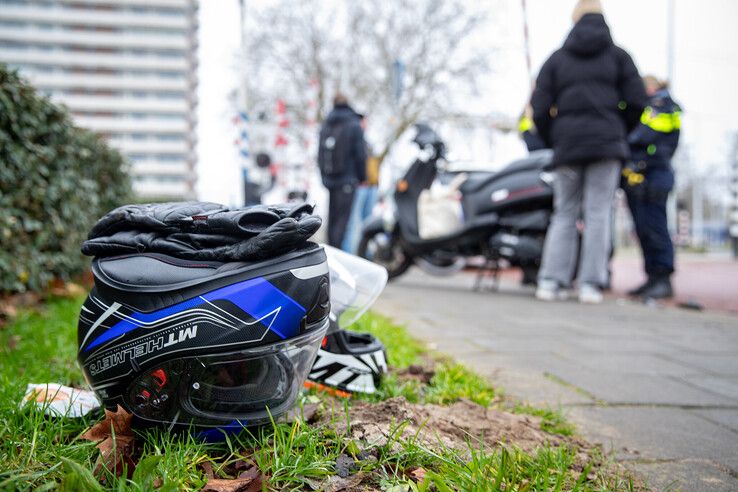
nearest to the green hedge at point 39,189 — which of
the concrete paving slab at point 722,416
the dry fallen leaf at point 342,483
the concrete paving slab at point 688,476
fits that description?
the dry fallen leaf at point 342,483

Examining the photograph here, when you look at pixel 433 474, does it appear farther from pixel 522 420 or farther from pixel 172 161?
pixel 172 161

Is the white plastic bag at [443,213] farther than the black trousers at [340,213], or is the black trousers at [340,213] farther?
the black trousers at [340,213]

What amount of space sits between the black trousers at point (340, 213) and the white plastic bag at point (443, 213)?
1.07m

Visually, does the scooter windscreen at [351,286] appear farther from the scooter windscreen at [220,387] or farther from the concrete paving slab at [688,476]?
the concrete paving slab at [688,476]

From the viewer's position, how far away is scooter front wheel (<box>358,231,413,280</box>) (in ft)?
23.6

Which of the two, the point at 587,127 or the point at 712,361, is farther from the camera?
the point at 587,127

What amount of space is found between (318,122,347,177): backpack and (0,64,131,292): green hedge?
270 centimetres

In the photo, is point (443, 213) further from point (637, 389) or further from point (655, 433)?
point (655, 433)

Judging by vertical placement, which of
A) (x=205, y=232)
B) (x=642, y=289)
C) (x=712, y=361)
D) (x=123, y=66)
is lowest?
(x=642, y=289)

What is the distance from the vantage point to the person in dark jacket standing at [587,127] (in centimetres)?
501

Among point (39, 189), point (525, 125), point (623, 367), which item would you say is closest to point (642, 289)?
point (525, 125)

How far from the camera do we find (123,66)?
265 feet

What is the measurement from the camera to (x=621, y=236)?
42469 mm

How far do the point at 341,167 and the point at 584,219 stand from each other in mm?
3072
